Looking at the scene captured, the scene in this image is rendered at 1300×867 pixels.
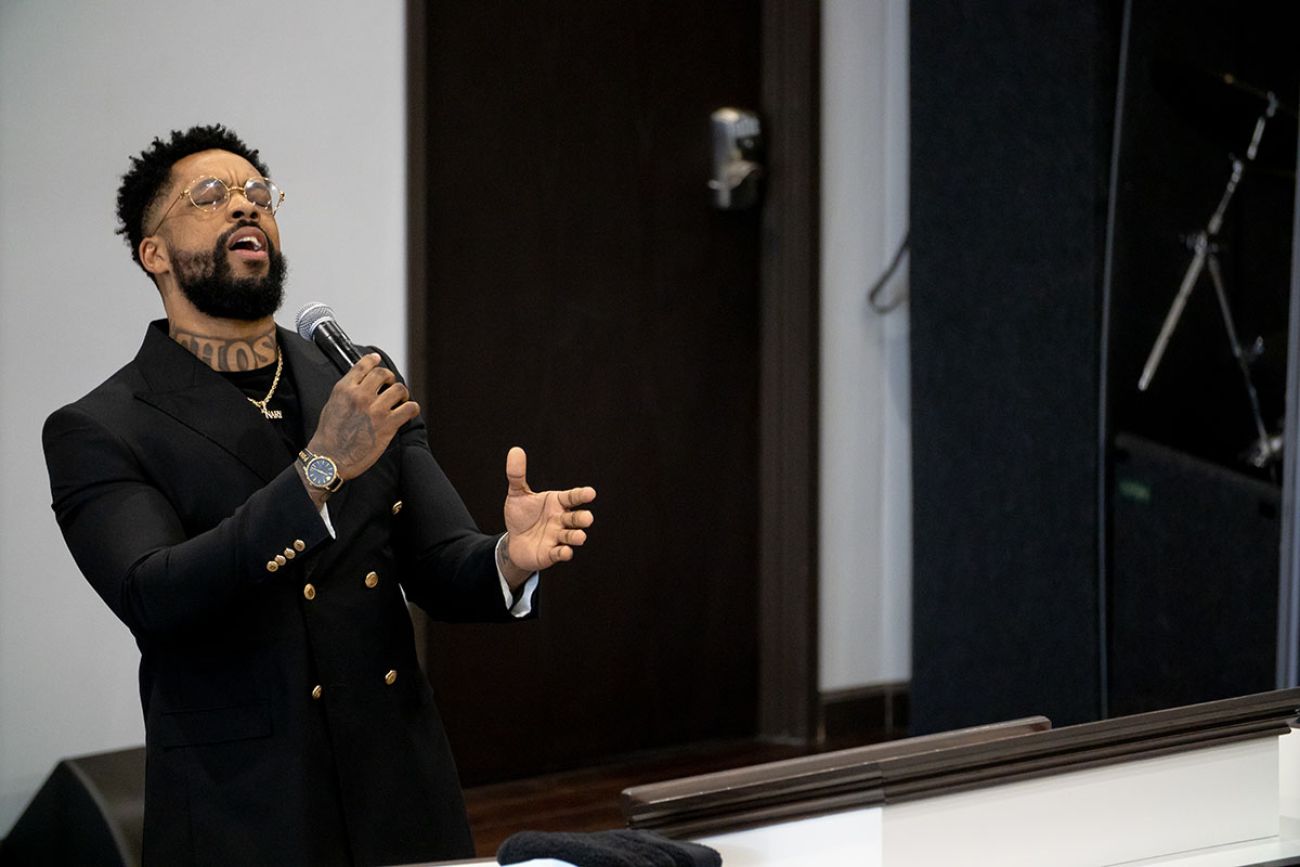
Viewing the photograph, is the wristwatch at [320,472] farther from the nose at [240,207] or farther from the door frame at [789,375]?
the door frame at [789,375]

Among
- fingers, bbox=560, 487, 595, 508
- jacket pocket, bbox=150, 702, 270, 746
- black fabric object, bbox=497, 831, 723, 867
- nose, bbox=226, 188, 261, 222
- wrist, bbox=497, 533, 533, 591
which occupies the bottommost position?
jacket pocket, bbox=150, 702, 270, 746

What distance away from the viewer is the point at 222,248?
170cm

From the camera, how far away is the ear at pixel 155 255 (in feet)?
5.70

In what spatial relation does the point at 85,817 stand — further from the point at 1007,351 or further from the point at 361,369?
the point at 1007,351

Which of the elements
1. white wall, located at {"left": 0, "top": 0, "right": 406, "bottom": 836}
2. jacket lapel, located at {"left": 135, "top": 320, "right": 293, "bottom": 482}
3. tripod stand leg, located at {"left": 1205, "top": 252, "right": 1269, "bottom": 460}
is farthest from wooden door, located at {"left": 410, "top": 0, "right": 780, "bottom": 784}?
jacket lapel, located at {"left": 135, "top": 320, "right": 293, "bottom": 482}

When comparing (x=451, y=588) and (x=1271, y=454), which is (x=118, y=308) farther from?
(x=1271, y=454)

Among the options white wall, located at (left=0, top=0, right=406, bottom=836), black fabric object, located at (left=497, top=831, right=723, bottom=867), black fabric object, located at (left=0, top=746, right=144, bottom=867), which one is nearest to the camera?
black fabric object, located at (left=497, top=831, right=723, bottom=867)

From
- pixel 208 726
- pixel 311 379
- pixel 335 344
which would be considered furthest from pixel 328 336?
pixel 208 726

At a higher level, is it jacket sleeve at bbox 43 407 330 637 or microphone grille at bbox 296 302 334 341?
microphone grille at bbox 296 302 334 341

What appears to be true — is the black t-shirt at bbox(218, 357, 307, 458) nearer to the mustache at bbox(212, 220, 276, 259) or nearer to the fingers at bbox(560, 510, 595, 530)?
the mustache at bbox(212, 220, 276, 259)

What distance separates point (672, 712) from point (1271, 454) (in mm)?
1520

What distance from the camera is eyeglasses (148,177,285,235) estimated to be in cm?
172

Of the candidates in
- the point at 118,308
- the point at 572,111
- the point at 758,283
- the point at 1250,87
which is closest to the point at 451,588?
the point at 118,308

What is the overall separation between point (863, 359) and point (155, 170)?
8.55 feet
